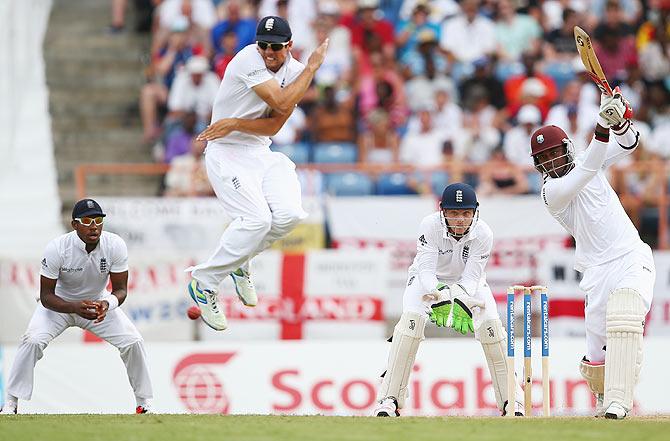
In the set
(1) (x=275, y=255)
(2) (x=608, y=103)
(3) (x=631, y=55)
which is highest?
(3) (x=631, y=55)

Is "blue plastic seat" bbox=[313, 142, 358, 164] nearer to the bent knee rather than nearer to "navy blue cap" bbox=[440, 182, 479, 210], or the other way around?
"navy blue cap" bbox=[440, 182, 479, 210]

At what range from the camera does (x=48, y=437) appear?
9320 mm

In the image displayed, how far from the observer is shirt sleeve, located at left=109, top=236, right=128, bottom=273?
483 inches

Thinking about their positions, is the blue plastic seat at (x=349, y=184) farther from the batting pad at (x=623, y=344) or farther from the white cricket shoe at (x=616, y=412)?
the white cricket shoe at (x=616, y=412)

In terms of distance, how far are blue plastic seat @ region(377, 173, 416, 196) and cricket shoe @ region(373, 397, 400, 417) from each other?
5989 mm

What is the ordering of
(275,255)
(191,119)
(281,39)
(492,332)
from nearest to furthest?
1. (281,39)
2. (492,332)
3. (275,255)
4. (191,119)

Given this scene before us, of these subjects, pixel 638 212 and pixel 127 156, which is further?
pixel 127 156

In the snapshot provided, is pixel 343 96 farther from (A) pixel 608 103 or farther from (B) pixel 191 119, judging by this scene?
(A) pixel 608 103

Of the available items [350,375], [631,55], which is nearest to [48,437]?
[350,375]

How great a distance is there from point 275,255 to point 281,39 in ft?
18.9

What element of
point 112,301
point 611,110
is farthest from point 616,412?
point 112,301

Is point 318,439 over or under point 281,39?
under

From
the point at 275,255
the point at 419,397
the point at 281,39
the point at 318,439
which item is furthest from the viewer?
the point at 275,255

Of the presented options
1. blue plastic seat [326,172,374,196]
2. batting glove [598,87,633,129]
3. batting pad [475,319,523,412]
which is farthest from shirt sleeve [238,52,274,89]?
blue plastic seat [326,172,374,196]
